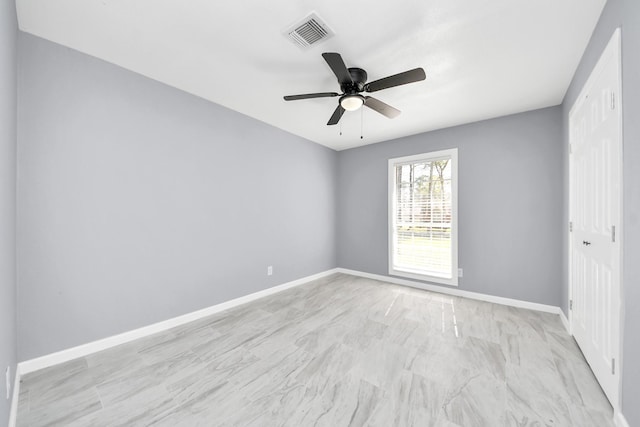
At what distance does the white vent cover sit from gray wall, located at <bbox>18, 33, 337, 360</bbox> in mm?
1595

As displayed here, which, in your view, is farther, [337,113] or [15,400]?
[337,113]

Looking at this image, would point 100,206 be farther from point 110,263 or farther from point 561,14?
point 561,14

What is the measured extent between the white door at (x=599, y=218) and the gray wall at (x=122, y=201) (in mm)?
3393

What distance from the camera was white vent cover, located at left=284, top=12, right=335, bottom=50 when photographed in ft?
5.57

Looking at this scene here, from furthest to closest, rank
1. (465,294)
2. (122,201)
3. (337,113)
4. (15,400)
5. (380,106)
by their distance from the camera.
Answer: (465,294)
(337,113)
(380,106)
(122,201)
(15,400)

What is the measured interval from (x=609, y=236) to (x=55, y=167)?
4.10 metres

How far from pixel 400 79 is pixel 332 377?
7.88 feet

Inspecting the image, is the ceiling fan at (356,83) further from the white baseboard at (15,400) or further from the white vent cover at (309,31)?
the white baseboard at (15,400)

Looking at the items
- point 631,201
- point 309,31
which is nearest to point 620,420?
point 631,201

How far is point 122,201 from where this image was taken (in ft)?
7.41

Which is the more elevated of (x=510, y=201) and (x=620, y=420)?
(x=510, y=201)

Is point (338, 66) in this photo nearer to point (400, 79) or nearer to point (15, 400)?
point (400, 79)

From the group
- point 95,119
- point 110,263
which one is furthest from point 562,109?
point 110,263

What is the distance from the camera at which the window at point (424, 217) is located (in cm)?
373
